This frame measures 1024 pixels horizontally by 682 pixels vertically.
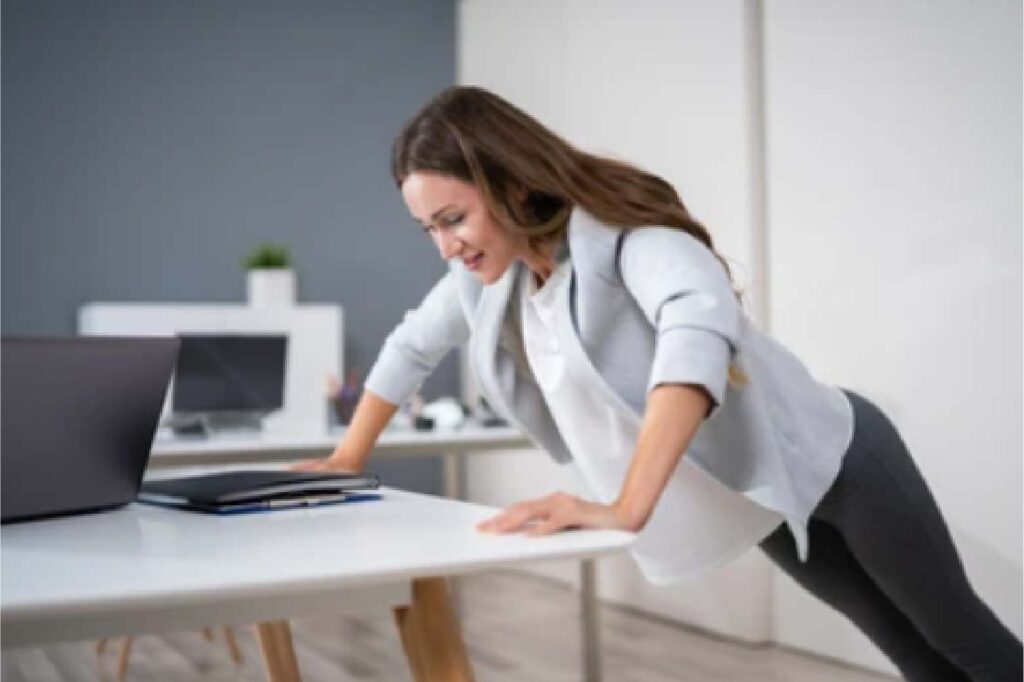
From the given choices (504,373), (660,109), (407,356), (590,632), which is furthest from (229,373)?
(504,373)

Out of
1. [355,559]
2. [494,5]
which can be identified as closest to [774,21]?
[494,5]

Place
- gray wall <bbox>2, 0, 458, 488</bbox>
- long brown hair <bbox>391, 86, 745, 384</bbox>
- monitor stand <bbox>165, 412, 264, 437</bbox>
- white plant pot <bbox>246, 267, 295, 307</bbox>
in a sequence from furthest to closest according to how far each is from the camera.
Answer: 1. white plant pot <bbox>246, 267, 295, 307</bbox>
2. gray wall <bbox>2, 0, 458, 488</bbox>
3. monitor stand <bbox>165, 412, 264, 437</bbox>
4. long brown hair <bbox>391, 86, 745, 384</bbox>

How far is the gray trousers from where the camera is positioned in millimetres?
1726

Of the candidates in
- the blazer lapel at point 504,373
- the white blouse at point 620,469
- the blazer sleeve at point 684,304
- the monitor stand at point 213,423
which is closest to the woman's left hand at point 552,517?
the blazer sleeve at point 684,304

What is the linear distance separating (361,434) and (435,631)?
68 centimetres

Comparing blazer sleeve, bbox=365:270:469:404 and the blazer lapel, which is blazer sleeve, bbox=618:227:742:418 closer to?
the blazer lapel

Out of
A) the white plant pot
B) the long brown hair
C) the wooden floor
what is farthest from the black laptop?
the white plant pot

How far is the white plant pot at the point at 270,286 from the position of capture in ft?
17.4

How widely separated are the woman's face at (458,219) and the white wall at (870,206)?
189cm

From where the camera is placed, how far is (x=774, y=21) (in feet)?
12.3

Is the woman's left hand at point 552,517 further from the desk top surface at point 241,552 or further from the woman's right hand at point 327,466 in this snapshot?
the woman's right hand at point 327,466

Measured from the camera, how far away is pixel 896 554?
1.73 metres

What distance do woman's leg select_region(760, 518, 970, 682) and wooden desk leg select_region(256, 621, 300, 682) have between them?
0.75 meters

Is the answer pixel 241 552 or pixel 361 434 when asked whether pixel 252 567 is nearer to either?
pixel 241 552
